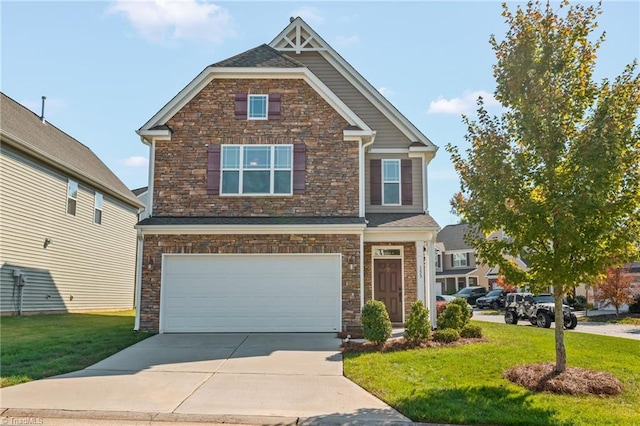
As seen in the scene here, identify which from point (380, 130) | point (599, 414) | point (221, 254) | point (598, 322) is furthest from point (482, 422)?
point (598, 322)

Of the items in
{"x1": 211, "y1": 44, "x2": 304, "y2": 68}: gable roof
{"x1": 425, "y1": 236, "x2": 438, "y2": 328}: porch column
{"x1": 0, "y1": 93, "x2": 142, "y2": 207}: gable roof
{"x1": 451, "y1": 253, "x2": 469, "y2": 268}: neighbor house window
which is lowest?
{"x1": 425, "y1": 236, "x2": 438, "y2": 328}: porch column

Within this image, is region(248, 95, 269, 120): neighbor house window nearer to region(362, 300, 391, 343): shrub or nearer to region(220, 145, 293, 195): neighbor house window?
region(220, 145, 293, 195): neighbor house window

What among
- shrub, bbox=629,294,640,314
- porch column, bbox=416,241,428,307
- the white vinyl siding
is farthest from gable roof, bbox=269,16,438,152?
shrub, bbox=629,294,640,314

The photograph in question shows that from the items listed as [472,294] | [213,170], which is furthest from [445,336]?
[472,294]

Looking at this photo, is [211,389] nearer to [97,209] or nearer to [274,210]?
[274,210]

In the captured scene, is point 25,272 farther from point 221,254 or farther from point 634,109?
point 634,109

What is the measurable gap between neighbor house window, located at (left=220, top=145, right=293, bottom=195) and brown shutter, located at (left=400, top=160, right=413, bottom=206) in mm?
4299

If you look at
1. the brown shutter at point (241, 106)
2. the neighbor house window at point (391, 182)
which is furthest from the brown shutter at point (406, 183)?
the brown shutter at point (241, 106)

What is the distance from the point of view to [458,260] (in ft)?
170

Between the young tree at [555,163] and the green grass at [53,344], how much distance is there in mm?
8313

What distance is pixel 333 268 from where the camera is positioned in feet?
50.1

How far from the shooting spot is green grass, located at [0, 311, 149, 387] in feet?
32.3

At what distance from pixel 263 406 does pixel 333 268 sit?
24.8ft

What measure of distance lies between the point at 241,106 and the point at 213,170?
220 cm
